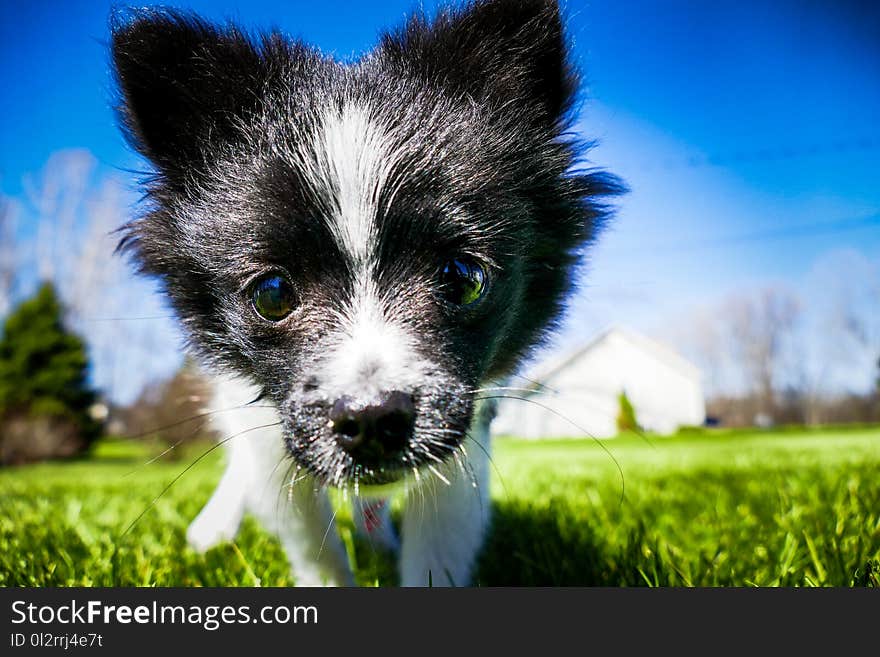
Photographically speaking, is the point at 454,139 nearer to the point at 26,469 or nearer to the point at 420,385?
the point at 420,385

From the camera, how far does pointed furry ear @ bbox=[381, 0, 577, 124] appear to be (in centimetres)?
174

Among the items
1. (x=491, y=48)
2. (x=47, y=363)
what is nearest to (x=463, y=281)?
(x=491, y=48)

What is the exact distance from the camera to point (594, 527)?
7.90 feet

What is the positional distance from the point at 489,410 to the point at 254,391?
0.67 metres

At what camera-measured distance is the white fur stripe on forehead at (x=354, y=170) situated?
1.42 m

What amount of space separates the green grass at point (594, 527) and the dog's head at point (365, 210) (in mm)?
639

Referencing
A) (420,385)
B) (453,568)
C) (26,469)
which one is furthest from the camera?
(26,469)

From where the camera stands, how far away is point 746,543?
2139 mm

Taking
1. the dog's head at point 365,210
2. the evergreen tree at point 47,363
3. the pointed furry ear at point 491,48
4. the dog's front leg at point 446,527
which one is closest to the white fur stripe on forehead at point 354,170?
the dog's head at point 365,210

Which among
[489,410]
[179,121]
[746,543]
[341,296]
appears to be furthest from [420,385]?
[746,543]

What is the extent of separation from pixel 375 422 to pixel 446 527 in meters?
0.76

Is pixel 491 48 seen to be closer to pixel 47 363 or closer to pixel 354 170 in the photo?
pixel 354 170

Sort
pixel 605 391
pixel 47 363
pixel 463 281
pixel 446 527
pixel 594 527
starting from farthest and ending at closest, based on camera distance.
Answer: pixel 47 363, pixel 594 527, pixel 605 391, pixel 446 527, pixel 463 281

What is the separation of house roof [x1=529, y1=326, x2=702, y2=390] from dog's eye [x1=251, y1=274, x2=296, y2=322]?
0.85m
